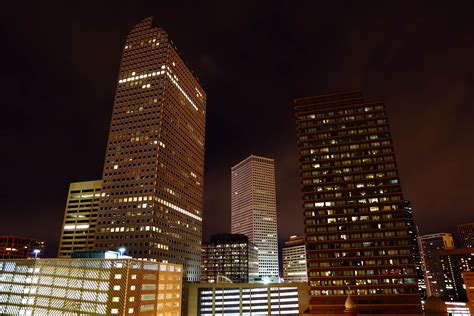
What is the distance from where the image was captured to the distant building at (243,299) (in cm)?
18838

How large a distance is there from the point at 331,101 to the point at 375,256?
8301cm

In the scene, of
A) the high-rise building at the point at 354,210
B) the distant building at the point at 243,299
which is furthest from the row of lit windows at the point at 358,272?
the distant building at the point at 243,299

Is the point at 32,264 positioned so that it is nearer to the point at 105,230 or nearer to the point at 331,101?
the point at 105,230

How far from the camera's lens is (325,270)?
15050cm

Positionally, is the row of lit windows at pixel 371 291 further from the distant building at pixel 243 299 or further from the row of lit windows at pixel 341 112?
the row of lit windows at pixel 341 112

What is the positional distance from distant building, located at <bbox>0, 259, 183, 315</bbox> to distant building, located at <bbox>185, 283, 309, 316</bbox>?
2261 inches

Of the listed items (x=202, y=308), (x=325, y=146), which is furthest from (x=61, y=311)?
(x=325, y=146)

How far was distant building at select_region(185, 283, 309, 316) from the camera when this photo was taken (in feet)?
618

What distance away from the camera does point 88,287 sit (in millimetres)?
112688

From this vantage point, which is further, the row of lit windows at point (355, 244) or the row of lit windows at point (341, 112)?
the row of lit windows at point (341, 112)

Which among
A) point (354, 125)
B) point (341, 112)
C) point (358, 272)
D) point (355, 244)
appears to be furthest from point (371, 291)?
point (341, 112)

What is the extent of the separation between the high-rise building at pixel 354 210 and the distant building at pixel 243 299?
144ft

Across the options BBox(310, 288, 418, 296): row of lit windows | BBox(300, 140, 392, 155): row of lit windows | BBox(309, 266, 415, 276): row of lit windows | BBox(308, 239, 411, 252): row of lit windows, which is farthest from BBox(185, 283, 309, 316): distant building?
BBox(300, 140, 392, 155): row of lit windows

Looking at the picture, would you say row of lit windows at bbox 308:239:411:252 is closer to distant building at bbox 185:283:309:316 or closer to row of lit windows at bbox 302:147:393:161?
distant building at bbox 185:283:309:316
